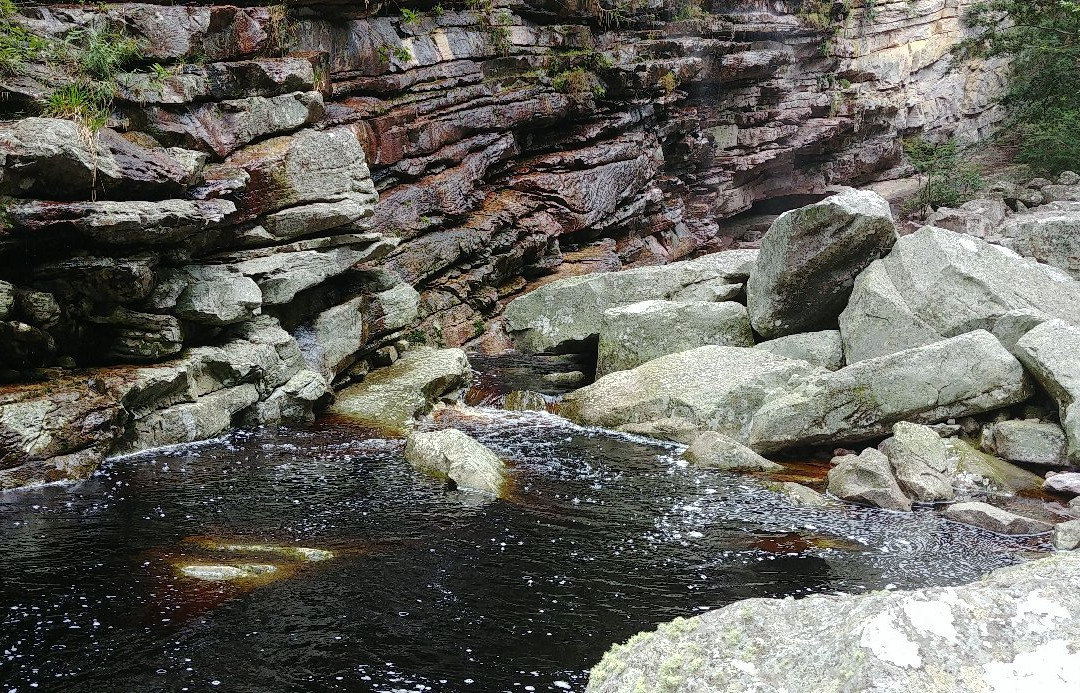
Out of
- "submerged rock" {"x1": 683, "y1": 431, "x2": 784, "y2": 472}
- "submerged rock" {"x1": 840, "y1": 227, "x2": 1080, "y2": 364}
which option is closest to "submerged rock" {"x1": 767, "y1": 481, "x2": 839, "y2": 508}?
"submerged rock" {"x1": 683, "y1": 431, "x2": 784, "y2": 472}

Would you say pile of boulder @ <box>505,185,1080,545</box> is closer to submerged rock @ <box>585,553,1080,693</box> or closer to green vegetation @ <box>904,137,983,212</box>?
submerged rock @ <box>585,553,1080,693</box>

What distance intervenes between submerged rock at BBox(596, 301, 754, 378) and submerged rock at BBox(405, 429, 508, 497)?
5.24m

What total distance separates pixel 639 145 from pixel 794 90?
10.9 m

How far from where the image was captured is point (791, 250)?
1352cm

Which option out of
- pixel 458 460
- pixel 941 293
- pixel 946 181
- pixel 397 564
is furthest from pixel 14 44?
pixel 946 181

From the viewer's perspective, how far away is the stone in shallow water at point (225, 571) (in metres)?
6.83

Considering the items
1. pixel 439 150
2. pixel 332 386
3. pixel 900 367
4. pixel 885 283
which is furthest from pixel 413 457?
pixel 439 150

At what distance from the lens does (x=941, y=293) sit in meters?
12.2

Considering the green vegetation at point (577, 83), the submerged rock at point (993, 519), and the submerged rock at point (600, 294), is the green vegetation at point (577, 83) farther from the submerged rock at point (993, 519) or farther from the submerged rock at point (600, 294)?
the submerged rock at point (993, 519)

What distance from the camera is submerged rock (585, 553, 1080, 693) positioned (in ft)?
6.91

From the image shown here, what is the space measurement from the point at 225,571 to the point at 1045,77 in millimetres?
32594

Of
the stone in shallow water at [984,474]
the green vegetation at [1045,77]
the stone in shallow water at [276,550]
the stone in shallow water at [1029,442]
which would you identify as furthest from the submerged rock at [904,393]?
the green vegetation at [1045,77]

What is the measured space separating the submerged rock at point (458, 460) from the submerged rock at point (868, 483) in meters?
3.97

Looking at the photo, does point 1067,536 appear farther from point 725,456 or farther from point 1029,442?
point 725,456
